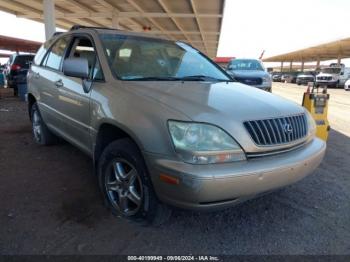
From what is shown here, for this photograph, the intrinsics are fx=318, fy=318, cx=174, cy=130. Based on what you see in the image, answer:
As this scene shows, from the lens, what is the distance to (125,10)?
59.9 feet

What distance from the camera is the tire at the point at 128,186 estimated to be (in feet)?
8.63

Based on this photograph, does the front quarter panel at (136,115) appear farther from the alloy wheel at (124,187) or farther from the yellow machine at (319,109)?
the yellow machine at (319,109)

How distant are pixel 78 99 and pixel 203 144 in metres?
1.76

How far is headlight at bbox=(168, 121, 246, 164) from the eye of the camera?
7.55 feet

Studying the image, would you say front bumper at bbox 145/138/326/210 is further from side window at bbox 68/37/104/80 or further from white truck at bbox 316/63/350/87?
white truck at bbox 316/63/350/87

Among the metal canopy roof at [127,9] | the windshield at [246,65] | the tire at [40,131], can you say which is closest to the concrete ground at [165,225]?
the tire at [40,131]

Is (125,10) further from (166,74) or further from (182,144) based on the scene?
(182,144)

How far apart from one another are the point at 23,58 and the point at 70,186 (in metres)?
12.3

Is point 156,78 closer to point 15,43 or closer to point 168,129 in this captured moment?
point 168,129

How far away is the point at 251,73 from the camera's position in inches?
462

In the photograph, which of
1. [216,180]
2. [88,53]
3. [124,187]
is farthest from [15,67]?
[216,180]

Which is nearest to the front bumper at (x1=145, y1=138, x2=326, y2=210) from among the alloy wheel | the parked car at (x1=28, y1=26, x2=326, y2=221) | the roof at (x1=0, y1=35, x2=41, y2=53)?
the parked car at (x1=28, y1=26, x2=326, y2=221)

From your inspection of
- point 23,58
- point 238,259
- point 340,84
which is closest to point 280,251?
point 238,259

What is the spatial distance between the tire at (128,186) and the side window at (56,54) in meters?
1.91
